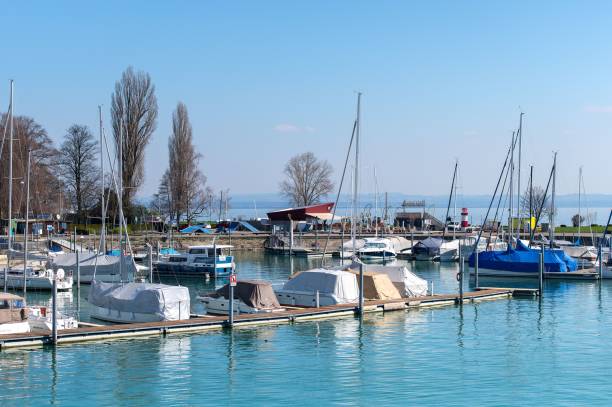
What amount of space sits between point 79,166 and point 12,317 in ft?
220

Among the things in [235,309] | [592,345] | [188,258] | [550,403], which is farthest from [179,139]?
[550,403]

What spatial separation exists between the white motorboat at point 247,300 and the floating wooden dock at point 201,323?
1051 millimetres

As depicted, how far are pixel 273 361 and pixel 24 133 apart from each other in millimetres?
65042

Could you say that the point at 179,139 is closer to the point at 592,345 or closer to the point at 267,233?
the point at 267,233

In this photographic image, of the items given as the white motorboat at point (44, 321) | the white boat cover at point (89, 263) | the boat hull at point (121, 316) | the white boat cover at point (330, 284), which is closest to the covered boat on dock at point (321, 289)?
the white boat cover at point (330, 284)

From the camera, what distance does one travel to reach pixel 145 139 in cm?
9994

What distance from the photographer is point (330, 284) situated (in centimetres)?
Answer: 4600

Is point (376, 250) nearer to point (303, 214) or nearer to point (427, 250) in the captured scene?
point (427, 250)

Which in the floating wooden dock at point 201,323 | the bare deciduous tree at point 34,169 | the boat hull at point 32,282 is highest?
the bare deciduous tree at point 34,169

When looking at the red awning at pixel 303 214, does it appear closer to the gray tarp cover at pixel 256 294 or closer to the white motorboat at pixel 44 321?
the gray tarp cover at pixel 256 294

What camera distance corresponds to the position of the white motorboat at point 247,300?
43.0 m

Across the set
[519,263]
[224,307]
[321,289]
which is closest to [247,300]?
[224,307]

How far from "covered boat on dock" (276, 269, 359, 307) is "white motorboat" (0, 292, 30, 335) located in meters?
14.5

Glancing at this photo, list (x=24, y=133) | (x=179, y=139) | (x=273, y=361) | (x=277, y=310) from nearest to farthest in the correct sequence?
(x=273, y=361) < (x=277, y=310) < (x=24, y=133) < (x=179, y=139)
